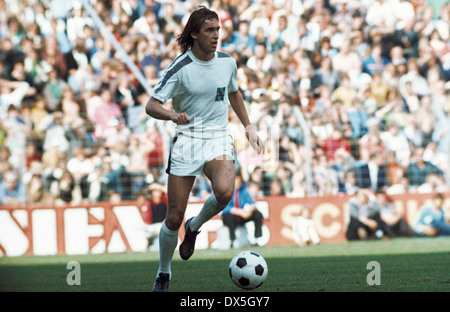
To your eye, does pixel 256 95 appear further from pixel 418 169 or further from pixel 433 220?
pixel 433 220

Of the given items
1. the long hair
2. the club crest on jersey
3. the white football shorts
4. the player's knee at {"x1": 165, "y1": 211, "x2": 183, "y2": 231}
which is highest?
the long hair

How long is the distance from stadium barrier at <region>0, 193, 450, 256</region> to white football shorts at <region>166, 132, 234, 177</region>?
24.3ft

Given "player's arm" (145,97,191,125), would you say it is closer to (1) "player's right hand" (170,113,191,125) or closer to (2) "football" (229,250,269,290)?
(1) "player's right hand" (170,113,191,125)

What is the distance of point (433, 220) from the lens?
51.5 ft

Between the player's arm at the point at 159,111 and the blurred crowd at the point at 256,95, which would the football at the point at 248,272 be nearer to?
the player's arm at the point at 159,111

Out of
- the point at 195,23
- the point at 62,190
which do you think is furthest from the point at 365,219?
the point at 195,23

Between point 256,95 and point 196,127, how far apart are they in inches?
313

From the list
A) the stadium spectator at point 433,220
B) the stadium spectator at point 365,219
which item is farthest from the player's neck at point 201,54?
the stadium spectator at point 433,220

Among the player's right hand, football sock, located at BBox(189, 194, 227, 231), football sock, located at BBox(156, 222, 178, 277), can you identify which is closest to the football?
football sock, located at BBox(189, 194, 227, 231)

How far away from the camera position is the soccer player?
781 centimetres

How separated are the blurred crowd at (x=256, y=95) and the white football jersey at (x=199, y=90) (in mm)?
7356

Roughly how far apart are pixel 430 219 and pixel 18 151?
810cm

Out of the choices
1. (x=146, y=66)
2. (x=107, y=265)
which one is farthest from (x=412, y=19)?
(x=107, y=265)

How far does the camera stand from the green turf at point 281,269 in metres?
8.26
